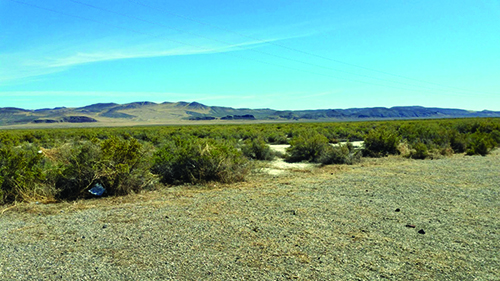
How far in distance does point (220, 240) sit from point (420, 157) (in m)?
15.4

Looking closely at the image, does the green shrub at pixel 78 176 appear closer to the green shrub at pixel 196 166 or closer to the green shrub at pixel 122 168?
the green shrub at pixel 122 168

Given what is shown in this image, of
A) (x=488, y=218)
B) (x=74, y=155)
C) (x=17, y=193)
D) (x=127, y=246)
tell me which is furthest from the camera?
(x=74, y=155)

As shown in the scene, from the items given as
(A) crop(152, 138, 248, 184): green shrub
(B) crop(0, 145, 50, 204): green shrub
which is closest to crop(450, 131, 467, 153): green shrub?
(A) crop(152, 138, 248, 184): green shrub

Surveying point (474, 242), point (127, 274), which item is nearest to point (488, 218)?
point (474, 242)

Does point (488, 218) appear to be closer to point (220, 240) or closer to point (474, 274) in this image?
point (474, 274)

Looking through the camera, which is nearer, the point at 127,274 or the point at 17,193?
the point at 127,274

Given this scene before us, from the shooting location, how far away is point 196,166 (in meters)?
12.0

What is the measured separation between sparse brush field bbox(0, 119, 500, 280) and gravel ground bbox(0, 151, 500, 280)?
28 millimetres

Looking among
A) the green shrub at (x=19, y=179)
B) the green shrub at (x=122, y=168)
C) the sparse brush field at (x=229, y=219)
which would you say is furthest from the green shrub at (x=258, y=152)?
the green shrub at (x=19, y=179)

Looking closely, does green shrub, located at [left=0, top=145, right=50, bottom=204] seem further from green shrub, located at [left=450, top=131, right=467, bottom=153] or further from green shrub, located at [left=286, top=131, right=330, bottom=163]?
green shrub, located at [left=450, top=131, right=467, bottom=153]

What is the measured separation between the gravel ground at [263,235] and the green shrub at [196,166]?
3.13ft

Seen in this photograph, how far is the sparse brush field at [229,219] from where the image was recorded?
17.0 ft

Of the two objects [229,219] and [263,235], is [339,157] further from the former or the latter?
[263,235]

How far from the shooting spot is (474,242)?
244 inches
